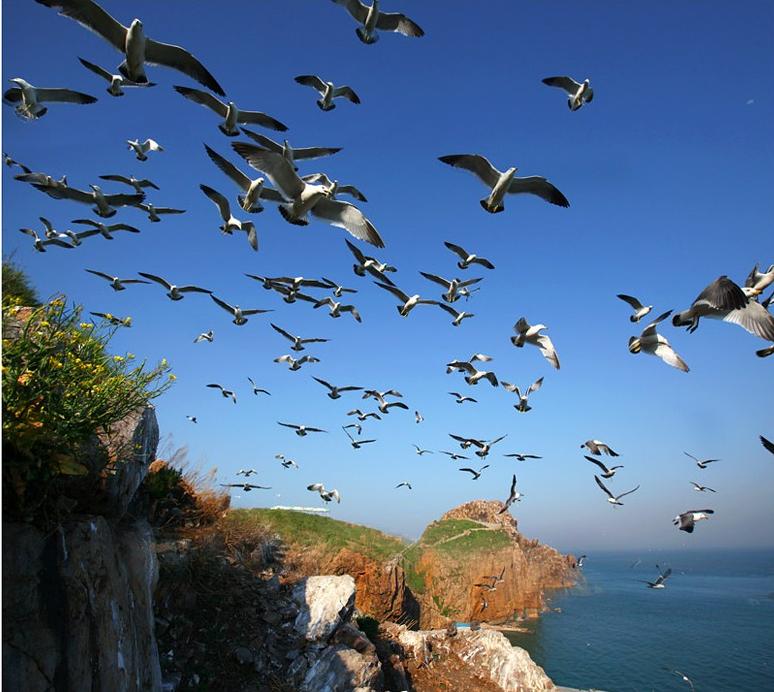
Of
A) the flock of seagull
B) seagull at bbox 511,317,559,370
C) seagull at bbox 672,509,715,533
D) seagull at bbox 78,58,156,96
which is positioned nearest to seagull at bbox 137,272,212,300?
the flock of seagull

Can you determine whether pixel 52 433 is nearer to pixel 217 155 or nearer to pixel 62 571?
pixel 62 571

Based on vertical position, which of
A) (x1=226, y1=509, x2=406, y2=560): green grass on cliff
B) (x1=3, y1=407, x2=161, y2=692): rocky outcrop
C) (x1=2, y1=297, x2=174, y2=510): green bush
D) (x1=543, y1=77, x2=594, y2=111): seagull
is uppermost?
(x1=543, y1=77, x2=594, y2=111): seagull

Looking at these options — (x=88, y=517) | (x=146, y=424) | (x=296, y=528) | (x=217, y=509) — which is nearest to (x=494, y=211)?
(x=146, y=424)

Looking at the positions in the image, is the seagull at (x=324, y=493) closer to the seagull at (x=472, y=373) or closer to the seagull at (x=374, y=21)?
the seagull at (x=472, y=373)

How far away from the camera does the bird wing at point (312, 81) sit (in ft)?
33.7

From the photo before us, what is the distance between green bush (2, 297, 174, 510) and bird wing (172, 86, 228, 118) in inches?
169

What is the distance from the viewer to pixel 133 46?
7.01m

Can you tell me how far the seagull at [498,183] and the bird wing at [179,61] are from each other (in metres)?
4.18

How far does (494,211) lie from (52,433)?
25.8ft

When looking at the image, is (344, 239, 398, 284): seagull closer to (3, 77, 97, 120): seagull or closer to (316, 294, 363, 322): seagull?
(316, 294, 363, 322): seagull

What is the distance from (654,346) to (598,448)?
374 centimetres

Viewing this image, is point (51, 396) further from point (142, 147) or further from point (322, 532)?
point (322, 532)

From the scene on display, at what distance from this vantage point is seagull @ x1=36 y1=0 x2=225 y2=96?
6602 millimetres

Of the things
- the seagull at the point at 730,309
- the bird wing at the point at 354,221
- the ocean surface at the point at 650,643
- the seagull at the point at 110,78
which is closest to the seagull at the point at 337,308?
the bird wing at the point at 354,221
